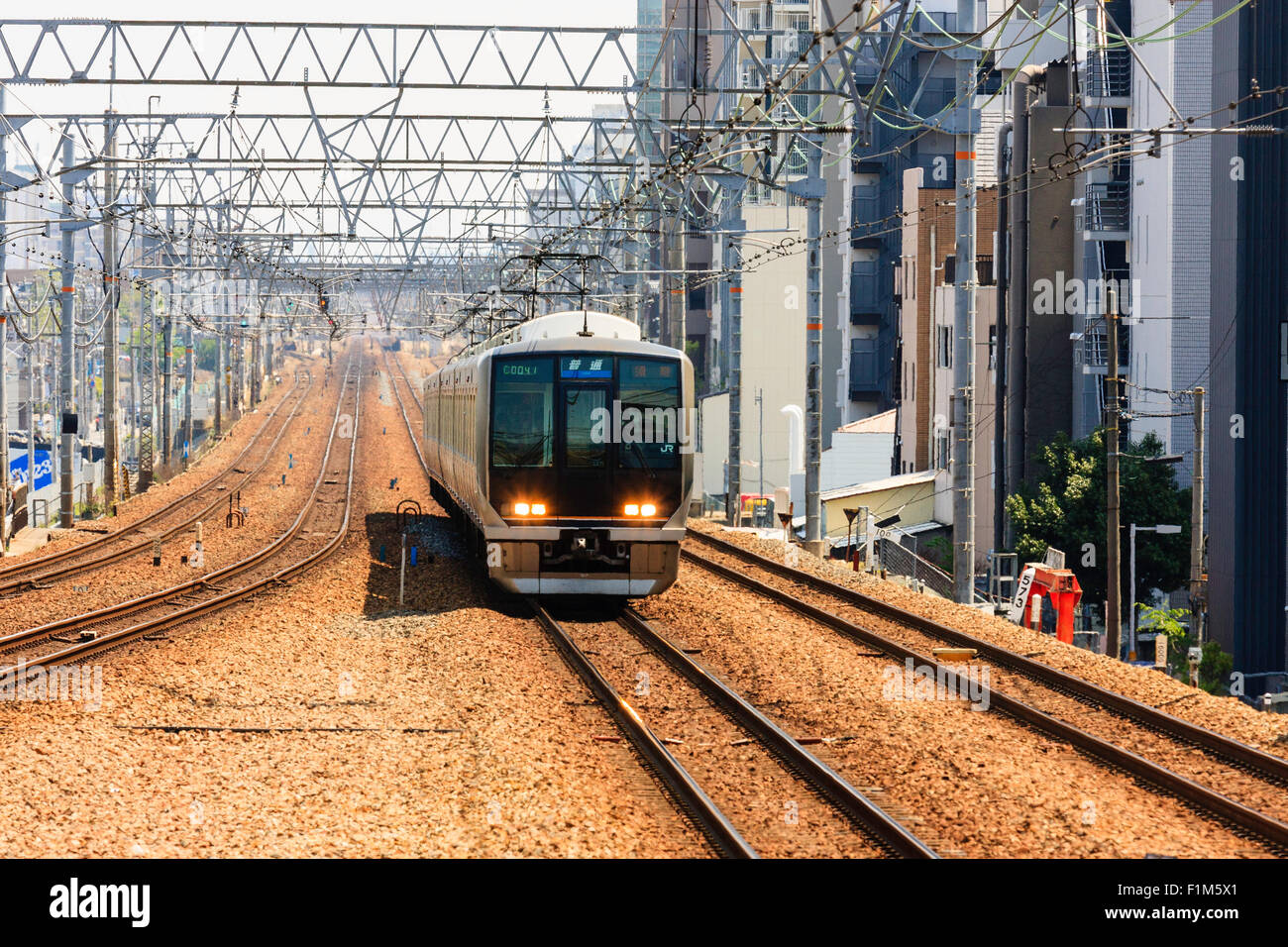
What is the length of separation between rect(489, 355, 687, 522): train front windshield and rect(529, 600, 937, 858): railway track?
182cm

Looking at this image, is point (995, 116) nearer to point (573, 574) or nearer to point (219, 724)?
point (573, 574)

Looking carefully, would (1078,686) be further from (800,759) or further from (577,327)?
(577,327)

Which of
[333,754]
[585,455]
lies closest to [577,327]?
[585,455]

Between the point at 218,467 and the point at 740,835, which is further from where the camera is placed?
the point at 218,467

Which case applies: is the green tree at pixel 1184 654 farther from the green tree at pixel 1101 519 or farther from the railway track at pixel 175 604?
the railway track at pixel 175 604

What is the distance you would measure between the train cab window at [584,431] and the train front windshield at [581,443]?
→ 12 millimetres

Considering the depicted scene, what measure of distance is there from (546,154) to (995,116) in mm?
26541

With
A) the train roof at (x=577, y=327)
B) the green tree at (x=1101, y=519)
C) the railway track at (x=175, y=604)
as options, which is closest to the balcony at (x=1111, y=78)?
the green tree at (x=1101, y=519)

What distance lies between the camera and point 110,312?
31625 millimetres

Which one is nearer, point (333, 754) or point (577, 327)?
point (333, 754)

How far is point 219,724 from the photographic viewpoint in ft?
36.3

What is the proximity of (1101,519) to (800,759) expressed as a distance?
24.7 metres

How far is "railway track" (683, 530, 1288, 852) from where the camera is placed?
8992mm

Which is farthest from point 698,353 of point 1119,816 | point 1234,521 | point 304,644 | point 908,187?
point 1119,816
